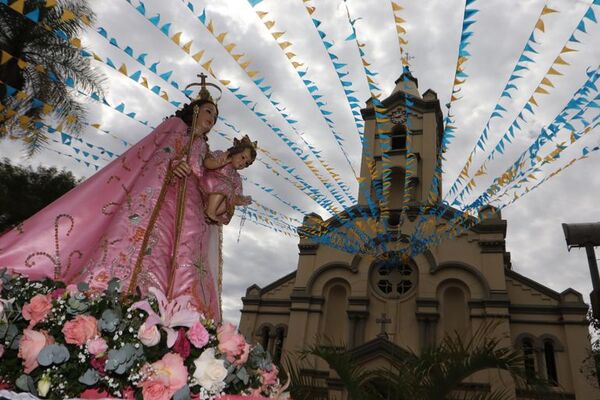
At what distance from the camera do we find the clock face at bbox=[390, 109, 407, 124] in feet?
64.0

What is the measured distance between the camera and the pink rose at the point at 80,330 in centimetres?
213

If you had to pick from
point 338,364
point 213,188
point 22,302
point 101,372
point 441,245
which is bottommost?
point 101,372

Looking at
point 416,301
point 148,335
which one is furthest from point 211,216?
point 416,301

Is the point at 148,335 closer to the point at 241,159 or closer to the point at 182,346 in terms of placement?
the point at 182,346

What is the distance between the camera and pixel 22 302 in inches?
94.7

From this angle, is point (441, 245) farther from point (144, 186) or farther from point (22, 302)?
point (22, 302)

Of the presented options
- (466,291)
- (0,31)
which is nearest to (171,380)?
(0,31)

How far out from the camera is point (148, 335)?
2.15 metres

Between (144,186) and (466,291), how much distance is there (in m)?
14.7

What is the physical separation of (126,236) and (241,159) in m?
1.62

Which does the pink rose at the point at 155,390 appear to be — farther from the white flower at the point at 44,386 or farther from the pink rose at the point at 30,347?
Answer: the pink rose at the point at 30,347

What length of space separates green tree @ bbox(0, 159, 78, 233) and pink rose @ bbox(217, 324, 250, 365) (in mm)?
15181

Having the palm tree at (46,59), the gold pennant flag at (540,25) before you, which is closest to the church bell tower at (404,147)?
the palm tree at (46,59)

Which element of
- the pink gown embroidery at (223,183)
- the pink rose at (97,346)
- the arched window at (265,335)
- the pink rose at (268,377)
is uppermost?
the arched window at (265,335)
